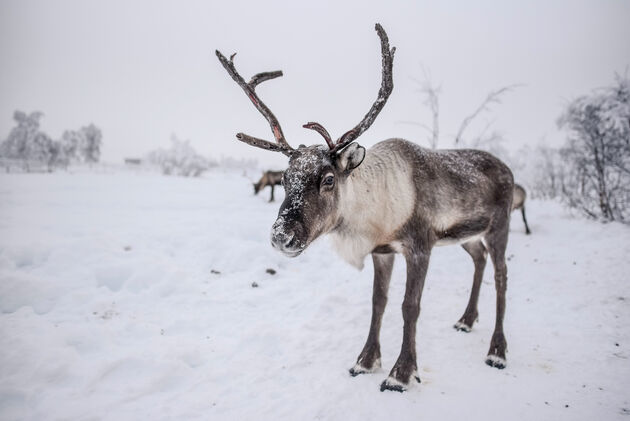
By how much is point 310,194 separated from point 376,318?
1.54m

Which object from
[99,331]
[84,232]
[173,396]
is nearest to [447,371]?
[173,396]

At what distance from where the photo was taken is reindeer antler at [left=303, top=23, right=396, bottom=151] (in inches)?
107

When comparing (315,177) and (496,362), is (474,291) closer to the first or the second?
(496,362)

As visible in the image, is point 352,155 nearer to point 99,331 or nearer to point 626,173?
point 99,331

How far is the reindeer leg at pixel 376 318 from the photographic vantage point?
3.03 meters

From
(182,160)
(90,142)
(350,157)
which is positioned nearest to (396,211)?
(350,157)

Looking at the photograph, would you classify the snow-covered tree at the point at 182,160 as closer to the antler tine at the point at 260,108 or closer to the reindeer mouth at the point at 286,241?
the antler tine at the point at 260,108

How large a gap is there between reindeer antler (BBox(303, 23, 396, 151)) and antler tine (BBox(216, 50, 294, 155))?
0.37 m

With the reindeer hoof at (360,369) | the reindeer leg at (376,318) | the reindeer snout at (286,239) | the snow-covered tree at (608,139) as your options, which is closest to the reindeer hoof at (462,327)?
the reindeer leg at (376,318)

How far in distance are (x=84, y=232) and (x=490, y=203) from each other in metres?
6.67

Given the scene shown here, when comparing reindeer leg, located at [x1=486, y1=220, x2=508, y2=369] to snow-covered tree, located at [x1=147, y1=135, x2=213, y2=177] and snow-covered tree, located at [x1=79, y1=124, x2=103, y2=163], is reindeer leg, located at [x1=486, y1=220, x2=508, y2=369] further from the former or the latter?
snow-covered tree, located at [x1=79, y1=124, x2=103, y2=163]

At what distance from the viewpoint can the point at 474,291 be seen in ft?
13.5

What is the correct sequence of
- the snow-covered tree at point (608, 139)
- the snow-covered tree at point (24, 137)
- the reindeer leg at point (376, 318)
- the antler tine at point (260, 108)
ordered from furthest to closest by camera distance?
the snow-covered tree at point (24, 137), the snow-covered tree at point (608, 139), the reindeer leg at point (376, 318), the antler tine at point (260, 108)

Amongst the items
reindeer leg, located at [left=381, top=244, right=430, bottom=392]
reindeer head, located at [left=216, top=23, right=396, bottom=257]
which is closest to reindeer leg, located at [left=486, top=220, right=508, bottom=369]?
reindeer leg, located at [left=381, top=244, right=430, bottom=392]
